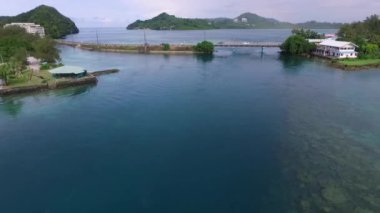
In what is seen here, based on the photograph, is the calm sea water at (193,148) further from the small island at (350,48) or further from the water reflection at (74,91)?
the small island at (350,48)

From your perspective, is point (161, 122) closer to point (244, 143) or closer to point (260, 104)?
point (244, 143)

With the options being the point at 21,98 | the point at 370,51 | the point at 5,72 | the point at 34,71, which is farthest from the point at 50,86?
the point at 370,51

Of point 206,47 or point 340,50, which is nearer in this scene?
point 340,50

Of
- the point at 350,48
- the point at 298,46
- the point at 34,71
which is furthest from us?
the point at 298,46

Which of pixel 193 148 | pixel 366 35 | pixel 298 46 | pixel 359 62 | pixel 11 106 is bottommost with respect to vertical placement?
pixel 193 148

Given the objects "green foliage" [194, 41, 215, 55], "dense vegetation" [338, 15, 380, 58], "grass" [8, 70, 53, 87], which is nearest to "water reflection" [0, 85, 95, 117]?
"grass" [8, 70, 53, 87]

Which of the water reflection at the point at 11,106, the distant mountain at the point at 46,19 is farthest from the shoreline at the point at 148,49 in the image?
the distant mountain at the point at 46,19

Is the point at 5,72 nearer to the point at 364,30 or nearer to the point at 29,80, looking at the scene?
the point at 29,80
